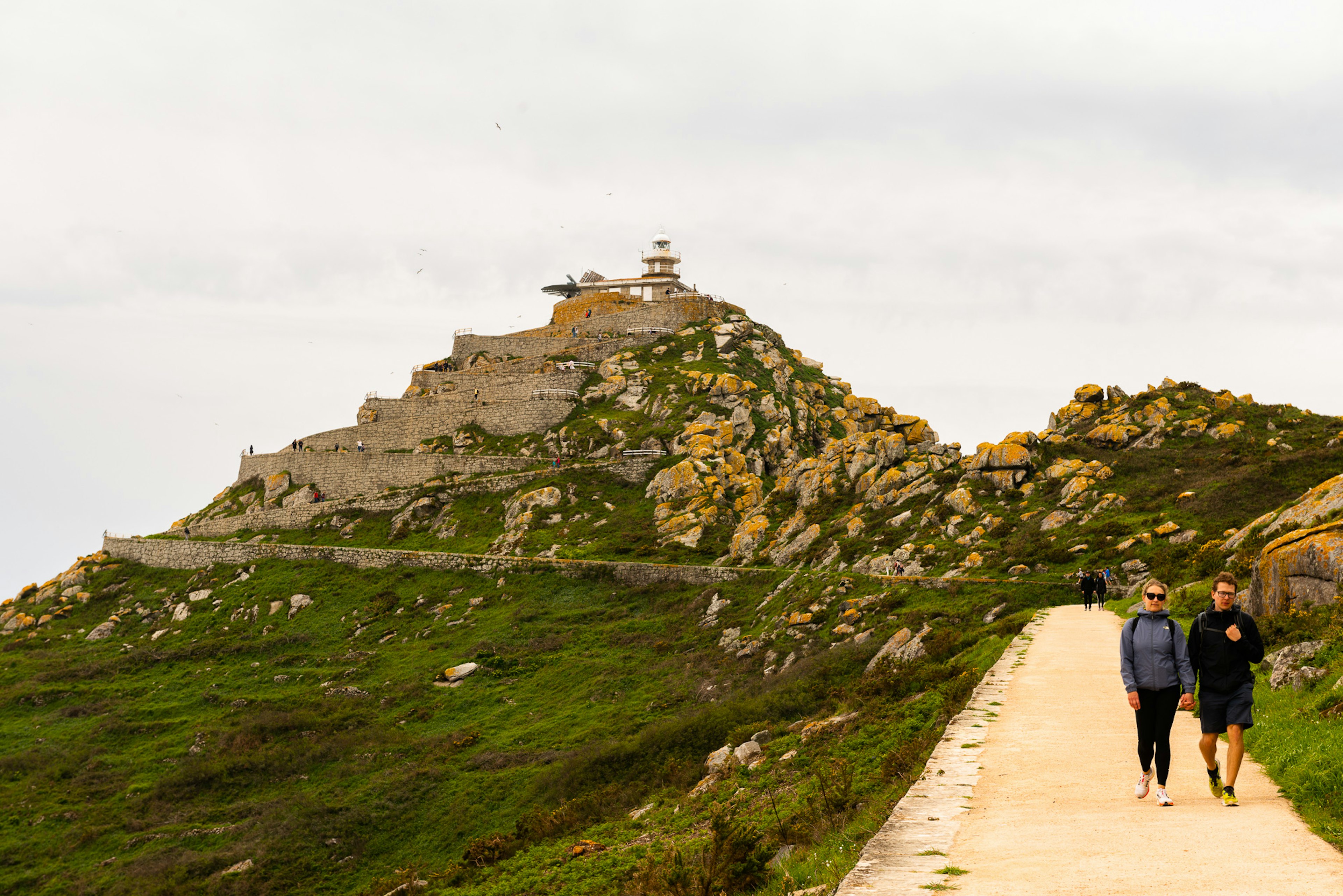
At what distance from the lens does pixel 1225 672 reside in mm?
A: 10445

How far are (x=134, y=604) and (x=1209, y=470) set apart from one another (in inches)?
2503

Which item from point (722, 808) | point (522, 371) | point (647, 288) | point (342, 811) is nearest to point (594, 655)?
point (342, 811)

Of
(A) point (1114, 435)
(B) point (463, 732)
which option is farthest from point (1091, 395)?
(B) point (463, 732)

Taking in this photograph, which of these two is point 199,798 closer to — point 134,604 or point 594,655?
point 594,655

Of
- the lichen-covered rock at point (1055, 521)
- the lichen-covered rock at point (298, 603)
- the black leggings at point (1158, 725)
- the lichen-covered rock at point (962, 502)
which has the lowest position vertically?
the lichen-covered rock at point (298, 603)

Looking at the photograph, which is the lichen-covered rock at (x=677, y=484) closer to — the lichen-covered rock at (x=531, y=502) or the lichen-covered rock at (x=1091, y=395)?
the lichen-covered rock at (x=531, y=502)

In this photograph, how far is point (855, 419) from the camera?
7881 cm

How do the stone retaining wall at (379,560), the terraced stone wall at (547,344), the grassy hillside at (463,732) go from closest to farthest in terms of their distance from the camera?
the grassy hillside at (463,732), the stone retaining wall at (379,560), the terraced stone wall at (547,344)

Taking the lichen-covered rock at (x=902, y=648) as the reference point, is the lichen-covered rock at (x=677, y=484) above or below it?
above

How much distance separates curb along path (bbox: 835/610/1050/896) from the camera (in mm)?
8523

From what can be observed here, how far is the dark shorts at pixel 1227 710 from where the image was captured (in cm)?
1033

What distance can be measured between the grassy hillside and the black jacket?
406cm

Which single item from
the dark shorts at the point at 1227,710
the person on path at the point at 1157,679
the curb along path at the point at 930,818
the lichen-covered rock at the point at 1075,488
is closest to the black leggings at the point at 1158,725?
the person on path at the point at 1157,679

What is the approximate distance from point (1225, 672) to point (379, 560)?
5454 cm
